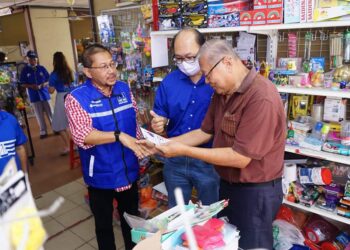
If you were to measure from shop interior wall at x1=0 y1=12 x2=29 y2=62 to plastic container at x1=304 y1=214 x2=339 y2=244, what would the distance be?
33.6 ft

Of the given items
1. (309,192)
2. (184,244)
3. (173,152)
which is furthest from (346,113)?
(184,244)

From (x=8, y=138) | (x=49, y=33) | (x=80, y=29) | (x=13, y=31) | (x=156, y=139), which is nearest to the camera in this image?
(x=156, y=139)

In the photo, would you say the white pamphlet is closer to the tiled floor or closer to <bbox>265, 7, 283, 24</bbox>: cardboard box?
<bbox>265, 7, 283, 24</bbox>: cardboard box

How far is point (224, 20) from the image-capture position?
7.23 ft

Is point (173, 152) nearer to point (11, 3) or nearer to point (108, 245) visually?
point (108, 245)

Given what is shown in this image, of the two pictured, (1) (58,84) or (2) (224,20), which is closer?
(2) (224,20)

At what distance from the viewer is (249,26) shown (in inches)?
81.2

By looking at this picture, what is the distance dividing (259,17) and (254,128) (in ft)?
3.49

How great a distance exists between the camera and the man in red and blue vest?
1828 mm

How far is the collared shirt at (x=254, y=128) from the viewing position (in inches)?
51.6

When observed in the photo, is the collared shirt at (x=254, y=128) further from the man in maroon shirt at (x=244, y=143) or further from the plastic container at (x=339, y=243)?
the plastic container at (x=339, y=243)

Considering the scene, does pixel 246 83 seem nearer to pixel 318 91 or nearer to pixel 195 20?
pixel 318 91

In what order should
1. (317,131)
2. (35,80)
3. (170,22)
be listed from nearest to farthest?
1. (317,131)
2. (170,22)
3. (35,80)

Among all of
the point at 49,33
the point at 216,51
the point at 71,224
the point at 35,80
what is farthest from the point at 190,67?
the point at 49,33
